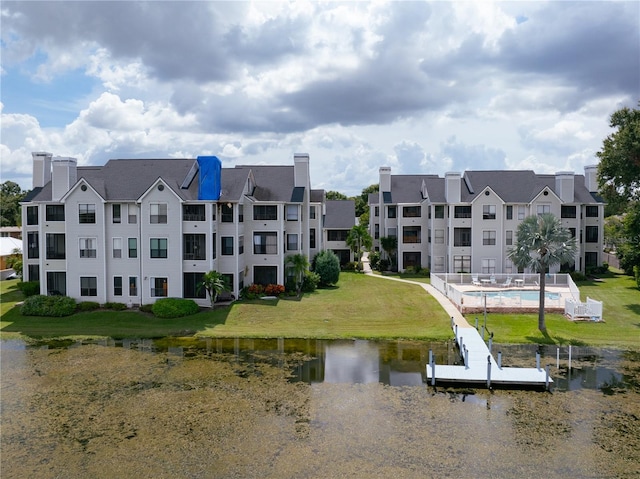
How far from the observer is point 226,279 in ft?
138

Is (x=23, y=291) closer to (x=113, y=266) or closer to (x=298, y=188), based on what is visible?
(x=113, y=266)

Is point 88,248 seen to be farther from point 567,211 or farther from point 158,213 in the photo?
point 567,211

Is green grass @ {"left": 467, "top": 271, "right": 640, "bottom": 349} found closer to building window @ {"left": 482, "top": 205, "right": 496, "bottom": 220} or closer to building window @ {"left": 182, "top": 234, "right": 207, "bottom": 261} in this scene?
building window @ {"left": 482, "top": 205, "right": 496, "bottom": 220}

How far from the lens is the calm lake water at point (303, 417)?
660 inches

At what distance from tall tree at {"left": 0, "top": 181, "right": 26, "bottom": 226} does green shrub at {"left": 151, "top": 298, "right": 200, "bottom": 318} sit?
234ft

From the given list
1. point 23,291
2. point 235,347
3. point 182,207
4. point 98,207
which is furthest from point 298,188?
point 23,291

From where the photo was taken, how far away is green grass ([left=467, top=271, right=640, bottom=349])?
31.4m

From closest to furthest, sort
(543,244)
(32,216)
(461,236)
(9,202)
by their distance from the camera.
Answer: (543,244) < (32,216) < (461,236) < (9,202)

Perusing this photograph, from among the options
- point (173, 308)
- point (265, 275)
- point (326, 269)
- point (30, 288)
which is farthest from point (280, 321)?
point (30, 288)

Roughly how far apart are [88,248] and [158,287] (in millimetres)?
6347

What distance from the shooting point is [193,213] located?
133 ft

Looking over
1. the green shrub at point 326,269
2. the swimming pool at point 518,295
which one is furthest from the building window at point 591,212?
the green shrub at point 326,269

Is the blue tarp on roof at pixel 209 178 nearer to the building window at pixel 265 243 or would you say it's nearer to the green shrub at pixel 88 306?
the building window at pixel 265 243

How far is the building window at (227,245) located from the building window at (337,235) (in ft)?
86.6
